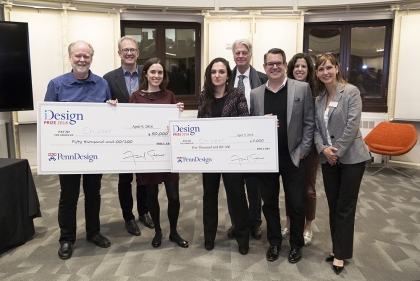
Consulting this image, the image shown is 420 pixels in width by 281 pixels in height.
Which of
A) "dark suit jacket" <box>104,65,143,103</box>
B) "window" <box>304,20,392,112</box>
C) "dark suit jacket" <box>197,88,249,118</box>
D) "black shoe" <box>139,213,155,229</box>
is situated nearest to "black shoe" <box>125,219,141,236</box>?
"black shoe" <box>139,213,155,229</box>

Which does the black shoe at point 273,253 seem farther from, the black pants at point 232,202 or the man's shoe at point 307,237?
the man's shoe at point 307,237

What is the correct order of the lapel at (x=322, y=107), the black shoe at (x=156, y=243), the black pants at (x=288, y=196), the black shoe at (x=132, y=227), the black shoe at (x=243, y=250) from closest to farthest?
the lapel at (x=322, y=107) < the black pants at (x=288, y=196) < the black shoe at (x=243, y=250) < the black shoe at (x=156, y=243) < the black shoe at (x=132, y=227)

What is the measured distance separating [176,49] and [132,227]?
429 centimetres

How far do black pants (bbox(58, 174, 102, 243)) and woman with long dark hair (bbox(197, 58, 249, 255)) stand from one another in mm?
967

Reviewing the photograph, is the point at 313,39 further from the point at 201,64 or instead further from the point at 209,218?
the point at 209,218

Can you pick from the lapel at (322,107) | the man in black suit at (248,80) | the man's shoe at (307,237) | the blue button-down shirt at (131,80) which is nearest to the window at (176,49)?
the blue button-down shirt at (131,80)

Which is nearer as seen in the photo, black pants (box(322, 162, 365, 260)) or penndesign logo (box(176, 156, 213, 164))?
black pants (box(322, 162, 365, 260))

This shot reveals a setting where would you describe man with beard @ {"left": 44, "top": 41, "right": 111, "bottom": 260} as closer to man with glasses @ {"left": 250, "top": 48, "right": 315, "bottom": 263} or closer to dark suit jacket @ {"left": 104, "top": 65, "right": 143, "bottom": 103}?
dark suit jacket @ {"left": 104, "top": 65, "right": 143, "bottom": 103}

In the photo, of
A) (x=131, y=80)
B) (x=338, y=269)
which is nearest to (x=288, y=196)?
(x=338, y=269)

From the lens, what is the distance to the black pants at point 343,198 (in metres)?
2.42

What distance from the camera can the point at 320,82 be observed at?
8.40 feet

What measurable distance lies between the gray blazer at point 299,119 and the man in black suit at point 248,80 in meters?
0.55

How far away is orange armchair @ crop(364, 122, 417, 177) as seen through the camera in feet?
17.6

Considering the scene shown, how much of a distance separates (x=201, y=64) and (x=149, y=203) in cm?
435
